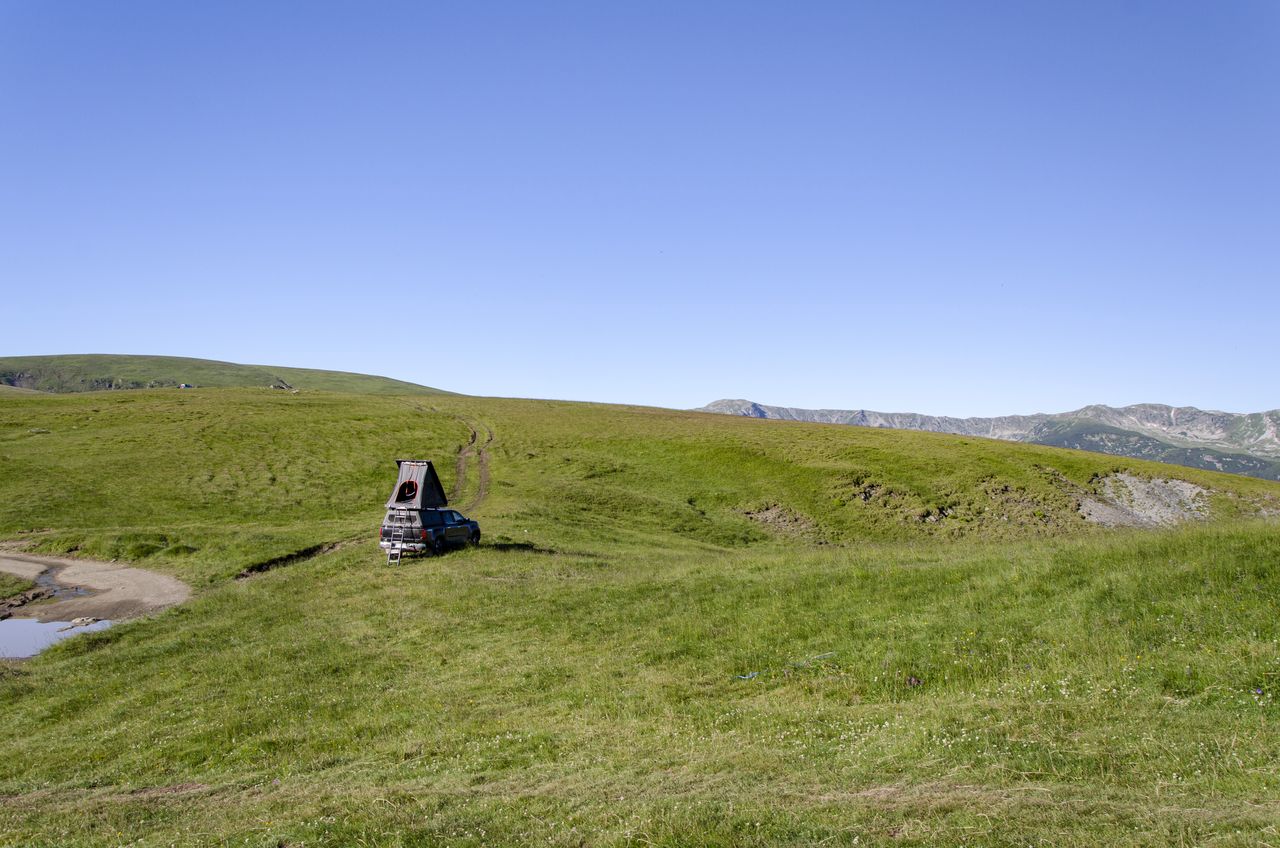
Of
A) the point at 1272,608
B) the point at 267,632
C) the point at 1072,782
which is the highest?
the point at 1272,608

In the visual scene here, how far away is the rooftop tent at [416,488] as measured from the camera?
3803 cm

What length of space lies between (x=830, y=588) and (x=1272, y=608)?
32.8 ft

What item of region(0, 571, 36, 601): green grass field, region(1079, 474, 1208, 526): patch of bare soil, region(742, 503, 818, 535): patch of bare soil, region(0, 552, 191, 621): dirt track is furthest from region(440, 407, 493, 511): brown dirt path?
region(1079, 474, 1208, 526): patch of bare soil

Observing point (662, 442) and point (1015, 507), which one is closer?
point (1015, 507)

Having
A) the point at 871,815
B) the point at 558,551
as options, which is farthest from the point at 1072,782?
the point at 558,551

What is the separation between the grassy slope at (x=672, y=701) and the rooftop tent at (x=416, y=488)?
3.53 m

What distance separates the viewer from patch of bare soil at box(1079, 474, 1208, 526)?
6291 cm

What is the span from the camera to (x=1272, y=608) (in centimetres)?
1472

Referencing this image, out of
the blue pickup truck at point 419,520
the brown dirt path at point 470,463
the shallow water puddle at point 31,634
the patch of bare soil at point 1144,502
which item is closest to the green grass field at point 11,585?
the shallow water puddle at point 31,634

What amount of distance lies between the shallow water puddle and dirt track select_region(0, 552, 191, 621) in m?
0.70

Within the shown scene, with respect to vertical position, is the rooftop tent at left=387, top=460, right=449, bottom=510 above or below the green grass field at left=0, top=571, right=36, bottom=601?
above

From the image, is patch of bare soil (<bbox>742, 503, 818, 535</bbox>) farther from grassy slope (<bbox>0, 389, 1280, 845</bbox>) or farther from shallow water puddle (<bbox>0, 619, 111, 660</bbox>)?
shallow water puddle (<bbox>0, 619, 111, 660</bbox>)

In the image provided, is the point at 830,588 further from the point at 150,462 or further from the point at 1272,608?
the point at 150,462

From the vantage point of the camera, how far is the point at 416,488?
38.3 metres
